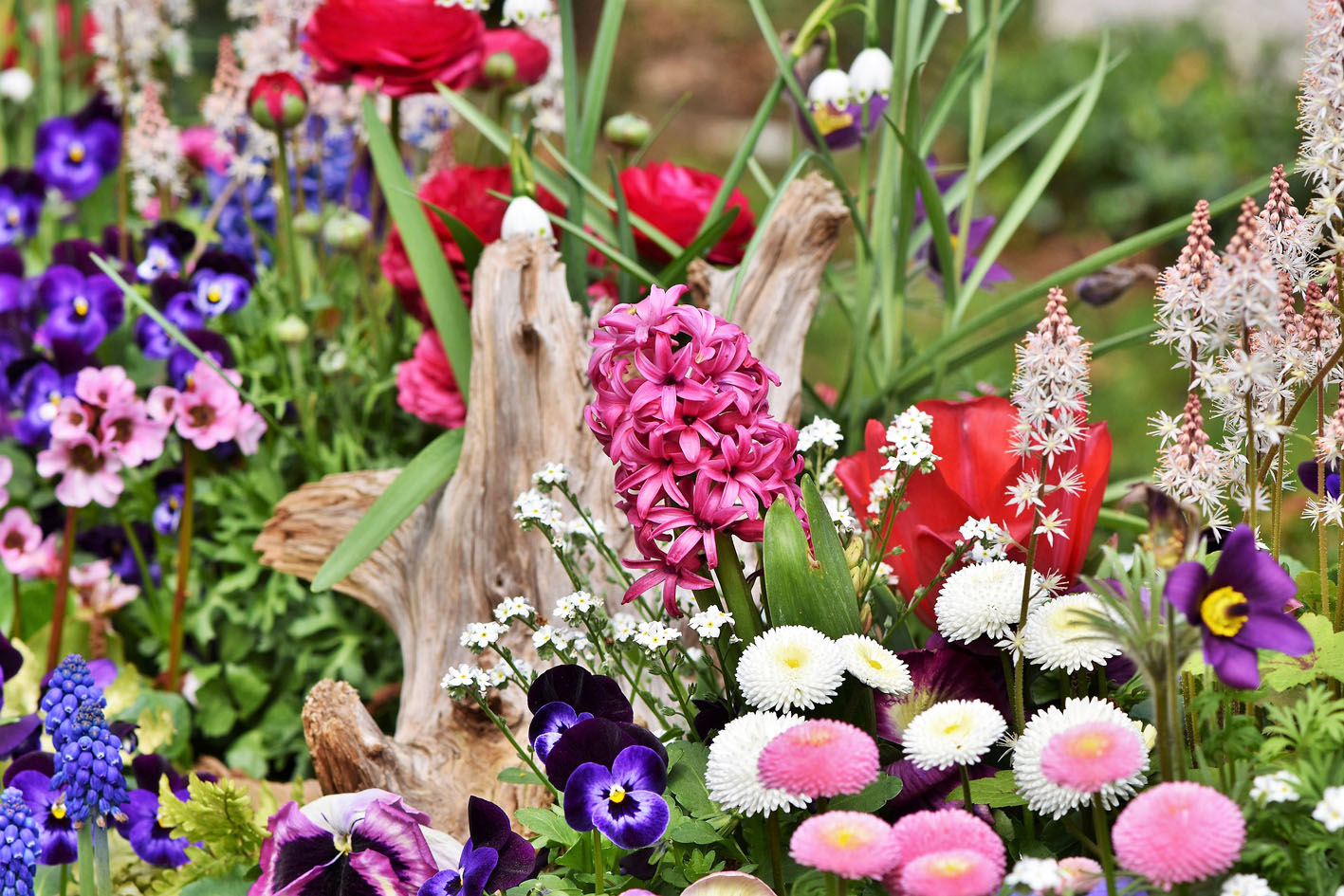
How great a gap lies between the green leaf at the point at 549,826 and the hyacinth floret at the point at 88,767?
369 mm

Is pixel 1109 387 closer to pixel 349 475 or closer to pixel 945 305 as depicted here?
pixel 945 305

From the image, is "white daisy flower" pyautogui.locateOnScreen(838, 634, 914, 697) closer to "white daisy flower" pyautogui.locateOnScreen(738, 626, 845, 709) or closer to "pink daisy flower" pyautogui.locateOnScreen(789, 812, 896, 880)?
"white daisy flower" pyautogui.locateOnScreen(738, 626, 845, 709)

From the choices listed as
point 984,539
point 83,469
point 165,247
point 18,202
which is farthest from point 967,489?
point 18,202

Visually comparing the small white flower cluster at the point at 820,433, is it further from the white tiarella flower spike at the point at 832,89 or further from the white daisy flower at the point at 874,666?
the white tiarella flower spike at the point at 832,89

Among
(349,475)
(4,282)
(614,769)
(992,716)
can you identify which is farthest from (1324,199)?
(4,282)

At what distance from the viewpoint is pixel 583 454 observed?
4.92 ft

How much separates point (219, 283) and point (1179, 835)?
150 centimetres

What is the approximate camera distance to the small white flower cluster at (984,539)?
102 cm

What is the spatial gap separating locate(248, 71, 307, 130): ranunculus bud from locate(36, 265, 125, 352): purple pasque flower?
1.13ft

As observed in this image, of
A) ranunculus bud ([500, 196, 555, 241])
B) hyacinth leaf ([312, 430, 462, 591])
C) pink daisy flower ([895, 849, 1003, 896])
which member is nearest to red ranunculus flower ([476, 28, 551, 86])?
ranunculus bud ([500, 196, 555, 241])

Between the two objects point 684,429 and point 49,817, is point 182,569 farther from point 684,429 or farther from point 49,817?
point 684,429

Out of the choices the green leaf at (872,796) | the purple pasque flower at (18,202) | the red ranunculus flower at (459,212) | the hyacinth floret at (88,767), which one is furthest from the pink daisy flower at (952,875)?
the purple pasque flower at (18,202)

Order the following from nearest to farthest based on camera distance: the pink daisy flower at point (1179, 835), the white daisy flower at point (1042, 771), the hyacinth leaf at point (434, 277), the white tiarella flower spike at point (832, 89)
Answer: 1. the pink daisy flower at point (1179, 835)
2. the white daisy flower at point (1042, 771)
3. the white tiarella flower spike at point (832, 89)
4. the hyacinth leaf at point (434, 277)

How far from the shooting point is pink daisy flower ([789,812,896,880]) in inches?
28.7
